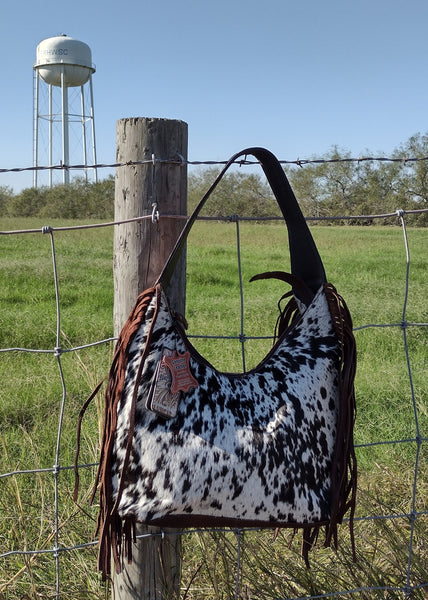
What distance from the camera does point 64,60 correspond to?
33156mm

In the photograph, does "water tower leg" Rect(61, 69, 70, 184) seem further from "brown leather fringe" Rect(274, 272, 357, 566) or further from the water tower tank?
"brown leather fringe" Rect(274, 272, 357, 566)

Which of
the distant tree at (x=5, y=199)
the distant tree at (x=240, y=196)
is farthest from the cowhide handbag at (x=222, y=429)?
the distant tree at (x=5, y=199)

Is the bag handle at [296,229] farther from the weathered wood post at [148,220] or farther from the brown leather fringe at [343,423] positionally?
the weathered wood post at [148,220]

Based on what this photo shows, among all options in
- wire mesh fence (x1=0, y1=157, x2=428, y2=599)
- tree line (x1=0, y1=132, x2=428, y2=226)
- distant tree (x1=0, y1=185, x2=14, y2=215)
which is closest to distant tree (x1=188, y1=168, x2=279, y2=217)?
tree line (x1=0, y1=132, x2=428, y2=226)

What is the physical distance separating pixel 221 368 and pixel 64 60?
33124mm

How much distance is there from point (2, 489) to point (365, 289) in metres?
6.87

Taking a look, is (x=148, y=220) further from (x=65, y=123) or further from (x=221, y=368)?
(x=65, y=123)

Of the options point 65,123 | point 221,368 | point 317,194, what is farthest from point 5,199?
point 221,368

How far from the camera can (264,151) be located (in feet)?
4.64

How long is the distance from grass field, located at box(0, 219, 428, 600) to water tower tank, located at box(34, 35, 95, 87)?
25.1m

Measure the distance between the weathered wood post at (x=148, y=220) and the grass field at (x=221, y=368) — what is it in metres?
0.17

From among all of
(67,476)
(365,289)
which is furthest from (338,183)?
(67,476)

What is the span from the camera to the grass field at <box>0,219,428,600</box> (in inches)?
69.7

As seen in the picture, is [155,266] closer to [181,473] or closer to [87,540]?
[181,473]
